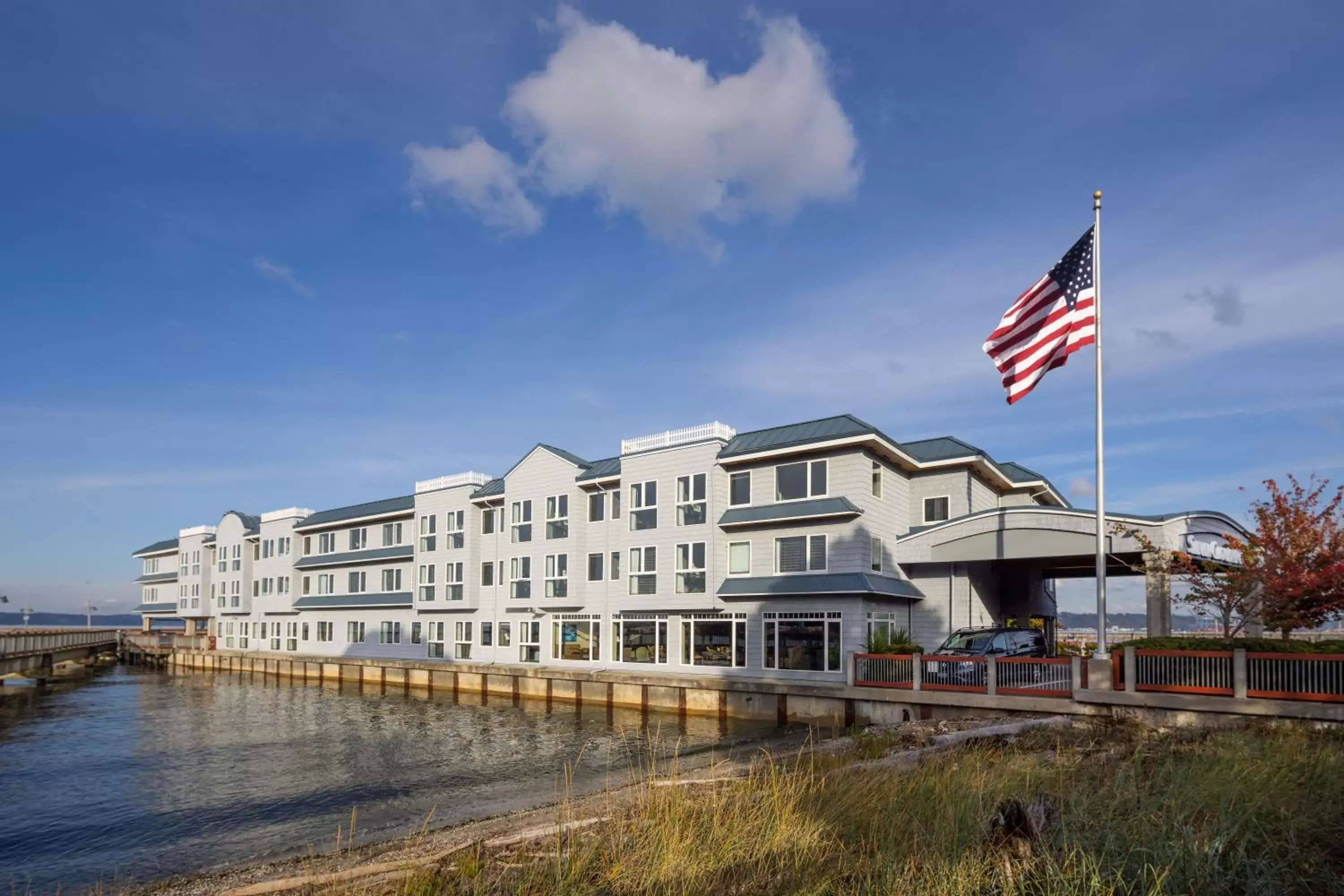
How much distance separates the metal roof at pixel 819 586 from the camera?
105 feet

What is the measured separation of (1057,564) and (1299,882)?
103 feet

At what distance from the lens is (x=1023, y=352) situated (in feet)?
73.0

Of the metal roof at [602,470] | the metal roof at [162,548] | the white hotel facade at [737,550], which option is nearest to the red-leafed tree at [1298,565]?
the white hotel facade at [737,550]

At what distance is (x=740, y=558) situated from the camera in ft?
120

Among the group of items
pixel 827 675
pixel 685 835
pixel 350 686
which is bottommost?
pixel 350 686

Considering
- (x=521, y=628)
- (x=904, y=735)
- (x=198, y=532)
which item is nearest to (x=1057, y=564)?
(x=904, y=735)

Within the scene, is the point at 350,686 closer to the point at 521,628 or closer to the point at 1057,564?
the point at 521,628

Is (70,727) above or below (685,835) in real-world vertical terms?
below

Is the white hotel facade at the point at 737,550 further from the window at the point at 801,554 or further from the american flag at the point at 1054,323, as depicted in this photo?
the american flag at the point at 1054,323

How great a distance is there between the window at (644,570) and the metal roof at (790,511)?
167 inches

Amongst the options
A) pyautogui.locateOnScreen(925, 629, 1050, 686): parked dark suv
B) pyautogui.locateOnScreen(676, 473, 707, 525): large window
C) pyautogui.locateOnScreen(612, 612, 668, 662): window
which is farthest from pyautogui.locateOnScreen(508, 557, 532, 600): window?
pyautogui.locateOnScreen(925, 629, 1050, 686): parked dark suv

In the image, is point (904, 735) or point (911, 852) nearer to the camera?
point (911, 852)

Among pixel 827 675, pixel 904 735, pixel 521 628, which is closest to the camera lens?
pixel 904 735

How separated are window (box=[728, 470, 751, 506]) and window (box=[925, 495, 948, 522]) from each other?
7.33 meters
